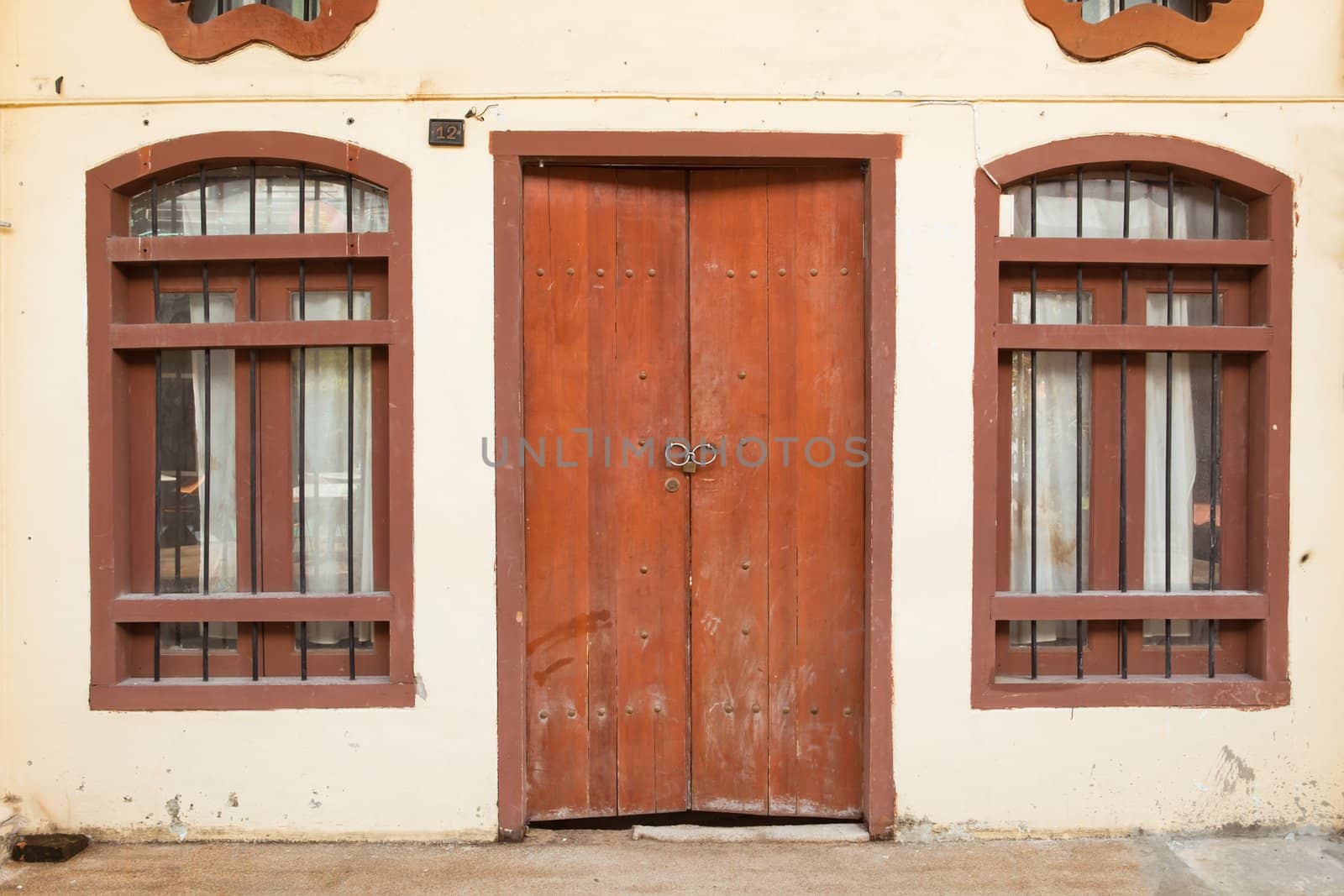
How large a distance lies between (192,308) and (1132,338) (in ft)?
11.5

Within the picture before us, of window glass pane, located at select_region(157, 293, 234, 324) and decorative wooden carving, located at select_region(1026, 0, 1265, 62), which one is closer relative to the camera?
decorative wooden carving, located at select_region(1026, 0, 1265, 62)

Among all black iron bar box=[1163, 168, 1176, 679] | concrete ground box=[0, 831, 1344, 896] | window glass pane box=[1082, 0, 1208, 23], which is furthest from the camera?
window glass pane box=[1082, 0, 1208, 23]

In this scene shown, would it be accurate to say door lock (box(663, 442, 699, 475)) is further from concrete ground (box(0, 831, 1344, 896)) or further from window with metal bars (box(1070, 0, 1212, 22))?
window with metal bars (box(1070, 0, 1212, 22))

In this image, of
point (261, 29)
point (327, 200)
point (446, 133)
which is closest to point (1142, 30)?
point (446, 133)

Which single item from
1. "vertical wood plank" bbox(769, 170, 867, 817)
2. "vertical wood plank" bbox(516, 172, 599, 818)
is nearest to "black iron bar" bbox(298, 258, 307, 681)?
"vertical wood plank" bbox(516, 172, 599, 818)

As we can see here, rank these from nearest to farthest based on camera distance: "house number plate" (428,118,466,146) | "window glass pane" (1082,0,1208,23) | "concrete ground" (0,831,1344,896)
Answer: "concrete ground" (0,831,1344,896) < "house number plate" (428,118,466,146) < "window glass pane" (1082,0,1208,23)

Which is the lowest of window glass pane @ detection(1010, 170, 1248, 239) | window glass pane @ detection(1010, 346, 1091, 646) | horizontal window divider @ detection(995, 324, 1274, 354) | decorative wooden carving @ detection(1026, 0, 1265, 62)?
window glass pane @ detection(1010, 346, 1091, 646)

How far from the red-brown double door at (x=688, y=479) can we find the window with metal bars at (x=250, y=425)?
0.56 metres

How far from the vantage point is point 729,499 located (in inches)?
141

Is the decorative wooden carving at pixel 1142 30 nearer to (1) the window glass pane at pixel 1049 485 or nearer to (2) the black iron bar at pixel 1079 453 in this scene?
(2) the black iron bar at pixel 1079 453

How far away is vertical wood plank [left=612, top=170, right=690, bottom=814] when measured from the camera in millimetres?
3557

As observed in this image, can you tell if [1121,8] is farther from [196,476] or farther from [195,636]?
[195,636]

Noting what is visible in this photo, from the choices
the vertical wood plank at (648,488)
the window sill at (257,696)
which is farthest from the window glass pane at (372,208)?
the window sill at (257,696)

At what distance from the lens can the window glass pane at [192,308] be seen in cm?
357
